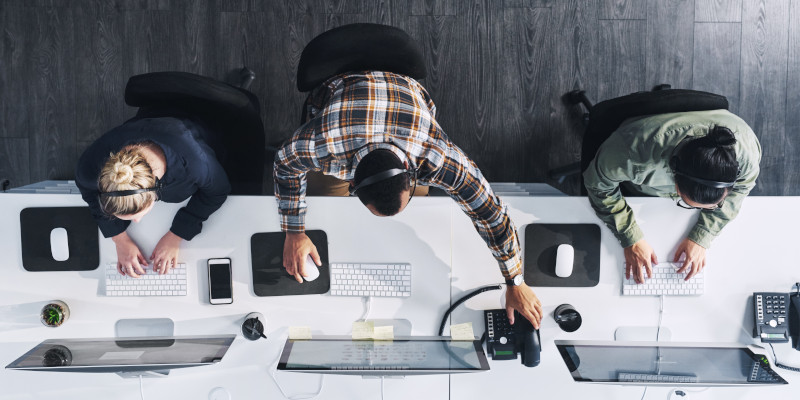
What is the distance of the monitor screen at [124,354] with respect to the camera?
4.87 feet

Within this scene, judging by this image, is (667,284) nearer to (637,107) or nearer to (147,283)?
(637,107)

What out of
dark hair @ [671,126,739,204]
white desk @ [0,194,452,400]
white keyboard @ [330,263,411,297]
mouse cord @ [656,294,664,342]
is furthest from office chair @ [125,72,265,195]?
mouse cord @ [656,294,664,342]

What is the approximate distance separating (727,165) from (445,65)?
1.33 m

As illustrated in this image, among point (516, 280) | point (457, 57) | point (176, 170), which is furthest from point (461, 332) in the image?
point (457, 57)

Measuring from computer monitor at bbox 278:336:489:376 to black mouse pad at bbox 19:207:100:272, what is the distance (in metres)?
0.78

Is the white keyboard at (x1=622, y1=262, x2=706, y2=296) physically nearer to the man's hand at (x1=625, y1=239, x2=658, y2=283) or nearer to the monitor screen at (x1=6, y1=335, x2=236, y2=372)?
the man's hand at (x1=625, y1=239, x2=658, y2=283)

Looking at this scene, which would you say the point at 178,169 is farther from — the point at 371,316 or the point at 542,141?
the point at 542,141

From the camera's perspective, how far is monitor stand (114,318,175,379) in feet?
5.79

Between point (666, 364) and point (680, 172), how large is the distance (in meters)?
0.64

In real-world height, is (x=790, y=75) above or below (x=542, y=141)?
above

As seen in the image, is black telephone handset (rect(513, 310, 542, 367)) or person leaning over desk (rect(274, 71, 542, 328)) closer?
person leaning over desk (rect(274, 71, 542, 328))

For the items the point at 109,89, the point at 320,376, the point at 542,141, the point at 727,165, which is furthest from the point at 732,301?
the point at 109,89

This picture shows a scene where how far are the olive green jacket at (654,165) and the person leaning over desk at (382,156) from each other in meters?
0.34

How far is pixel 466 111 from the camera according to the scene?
2.40 meters
